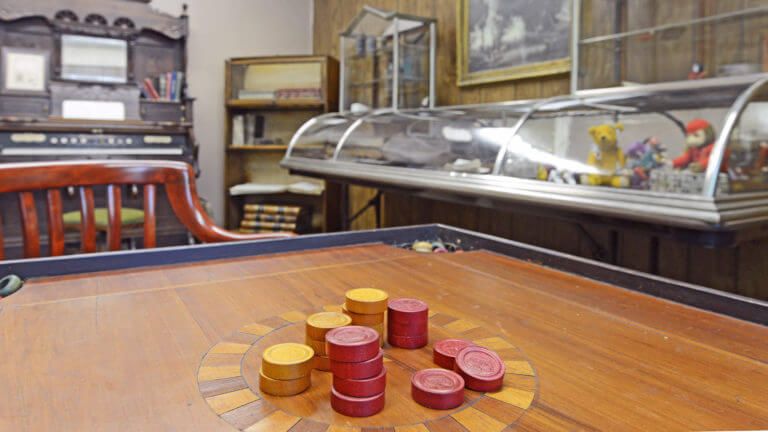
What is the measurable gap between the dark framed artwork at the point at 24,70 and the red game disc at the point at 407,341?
449 cm

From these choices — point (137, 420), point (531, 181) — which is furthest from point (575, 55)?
point (137, 420)

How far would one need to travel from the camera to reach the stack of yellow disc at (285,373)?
59cm

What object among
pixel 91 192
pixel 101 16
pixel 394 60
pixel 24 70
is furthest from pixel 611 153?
pixel 24 70

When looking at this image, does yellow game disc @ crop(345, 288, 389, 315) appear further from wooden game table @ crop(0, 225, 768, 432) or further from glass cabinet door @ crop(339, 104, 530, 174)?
glass cabinet door @ crop(339, 104, 530, 174)

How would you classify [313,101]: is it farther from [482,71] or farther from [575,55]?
[575,55]

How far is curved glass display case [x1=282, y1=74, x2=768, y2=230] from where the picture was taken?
1.48 m

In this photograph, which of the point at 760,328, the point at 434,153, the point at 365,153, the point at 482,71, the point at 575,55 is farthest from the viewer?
the point at 482,71

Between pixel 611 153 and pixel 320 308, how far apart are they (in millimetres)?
1345

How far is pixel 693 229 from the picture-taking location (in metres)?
1.44

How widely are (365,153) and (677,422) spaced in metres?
2.52

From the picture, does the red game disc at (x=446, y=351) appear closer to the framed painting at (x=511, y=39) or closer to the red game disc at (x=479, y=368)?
the red game disc at (x=479, y=368)

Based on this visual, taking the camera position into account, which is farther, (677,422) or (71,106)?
(71,106)

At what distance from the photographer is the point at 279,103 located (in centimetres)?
454

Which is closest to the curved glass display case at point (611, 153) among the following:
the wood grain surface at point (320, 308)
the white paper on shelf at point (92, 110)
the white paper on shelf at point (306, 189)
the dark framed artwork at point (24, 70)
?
the wood grain surface at point (320, 308)
